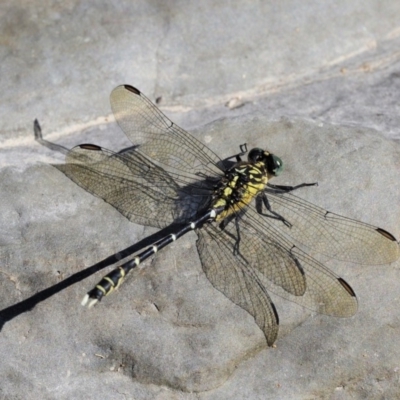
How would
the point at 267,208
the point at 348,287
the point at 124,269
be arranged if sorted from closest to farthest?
the point at 348,287 < the point at 124,269 < the point at 267,208

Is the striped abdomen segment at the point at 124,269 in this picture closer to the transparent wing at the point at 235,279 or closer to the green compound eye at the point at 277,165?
the transparent wing at the point at 235,279

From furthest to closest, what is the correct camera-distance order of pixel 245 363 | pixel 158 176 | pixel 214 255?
1. pixel 158 176
2. pixel 214 255
3. pixel 245 363

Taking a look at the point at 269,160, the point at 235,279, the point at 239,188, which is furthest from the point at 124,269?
the point at 269,160

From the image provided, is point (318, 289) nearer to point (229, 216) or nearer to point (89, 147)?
point (229, 216)

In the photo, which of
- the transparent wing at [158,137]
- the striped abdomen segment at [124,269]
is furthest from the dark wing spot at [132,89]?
the striped abdomen segment at [124,269]

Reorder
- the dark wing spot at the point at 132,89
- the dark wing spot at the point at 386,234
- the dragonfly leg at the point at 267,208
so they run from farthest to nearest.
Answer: the dark wing spot at the point at 132,89 < the dragonfly leg at the point at 267,208 < the dark wing spot at the point at 386,234

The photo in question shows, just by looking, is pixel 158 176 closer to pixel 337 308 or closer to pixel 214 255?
pixel 214 255

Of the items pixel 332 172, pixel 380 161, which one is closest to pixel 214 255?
pixel 332 172

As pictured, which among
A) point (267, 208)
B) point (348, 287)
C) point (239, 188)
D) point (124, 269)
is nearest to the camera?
point (348, 287)
